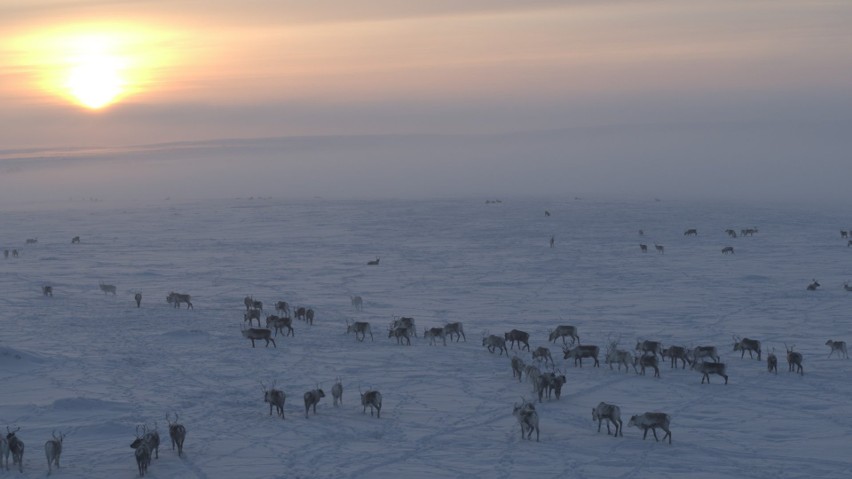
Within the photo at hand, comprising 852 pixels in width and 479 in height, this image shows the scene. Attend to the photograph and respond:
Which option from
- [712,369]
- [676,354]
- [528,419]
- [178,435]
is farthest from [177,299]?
[712,369]

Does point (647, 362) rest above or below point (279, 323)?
below

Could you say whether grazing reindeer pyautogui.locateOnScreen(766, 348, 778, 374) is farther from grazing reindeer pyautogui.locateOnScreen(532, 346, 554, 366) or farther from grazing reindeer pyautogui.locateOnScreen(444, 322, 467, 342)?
grazing reindeer pyautogui.locateOnScreen(444, 322, 467, 342)

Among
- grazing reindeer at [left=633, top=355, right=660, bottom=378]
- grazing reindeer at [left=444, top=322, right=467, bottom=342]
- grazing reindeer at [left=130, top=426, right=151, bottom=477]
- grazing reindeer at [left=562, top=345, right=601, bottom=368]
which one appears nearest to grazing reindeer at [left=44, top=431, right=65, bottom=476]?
grazing reindeer at [left=130, top=426, right=151, bottom=477]

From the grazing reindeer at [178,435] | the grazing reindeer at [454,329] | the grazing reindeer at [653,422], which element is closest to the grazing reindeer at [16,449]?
the grazing reindeer at [178,435]

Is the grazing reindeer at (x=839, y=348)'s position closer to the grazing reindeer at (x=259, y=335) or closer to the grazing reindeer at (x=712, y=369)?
the grazing reindeer at (x=712, y=369)

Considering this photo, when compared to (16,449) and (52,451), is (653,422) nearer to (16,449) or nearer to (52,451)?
(52,451)

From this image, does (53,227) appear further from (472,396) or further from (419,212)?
(472,396)
